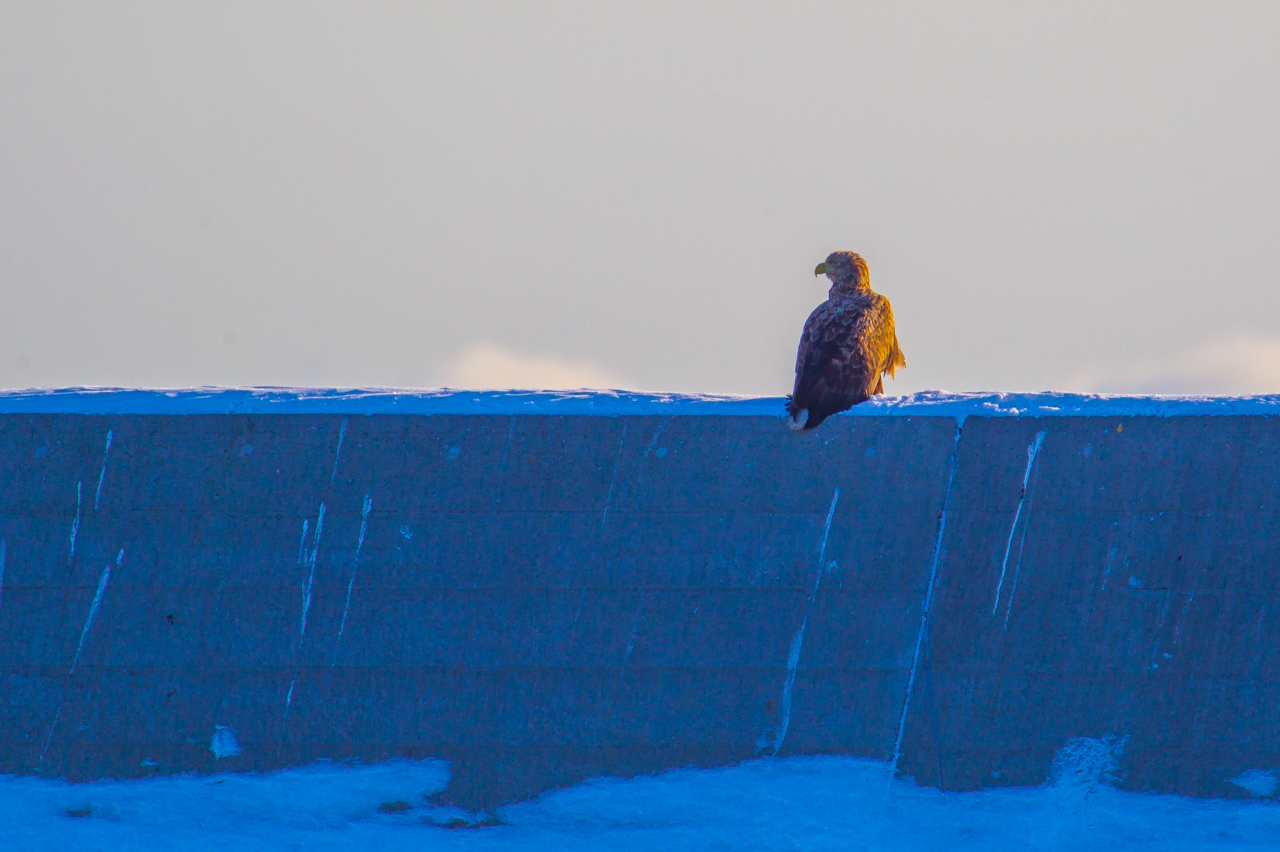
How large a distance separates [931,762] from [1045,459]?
112cm

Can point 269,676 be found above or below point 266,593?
below

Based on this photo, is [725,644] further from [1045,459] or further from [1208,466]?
[1208,466]

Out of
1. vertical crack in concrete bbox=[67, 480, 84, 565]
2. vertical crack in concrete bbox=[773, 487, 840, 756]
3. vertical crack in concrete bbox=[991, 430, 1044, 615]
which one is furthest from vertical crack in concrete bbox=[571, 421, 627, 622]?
vertical crack in concrete bbox=[67, 480, 84, 565]

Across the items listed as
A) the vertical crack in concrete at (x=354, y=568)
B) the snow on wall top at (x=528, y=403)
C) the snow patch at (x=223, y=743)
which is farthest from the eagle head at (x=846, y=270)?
the snow patch at (x=223, y=743)

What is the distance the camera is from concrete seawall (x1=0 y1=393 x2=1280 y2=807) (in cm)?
424

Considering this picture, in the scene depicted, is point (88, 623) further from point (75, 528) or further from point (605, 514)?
point (605, 514)

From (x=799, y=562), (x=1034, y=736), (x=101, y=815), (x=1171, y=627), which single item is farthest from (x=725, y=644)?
(x=101, y=815)

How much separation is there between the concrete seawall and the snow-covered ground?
74 millimetres

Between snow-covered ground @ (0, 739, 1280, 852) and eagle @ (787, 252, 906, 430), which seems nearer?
snow-covered ground @ (0, 739, 1280, 852)

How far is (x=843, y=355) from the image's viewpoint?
5270 mm

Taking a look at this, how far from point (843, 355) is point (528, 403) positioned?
158 centimetres

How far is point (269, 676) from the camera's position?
426 cm

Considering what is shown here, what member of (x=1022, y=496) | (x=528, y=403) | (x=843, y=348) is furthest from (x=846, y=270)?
(x=528, y=403)

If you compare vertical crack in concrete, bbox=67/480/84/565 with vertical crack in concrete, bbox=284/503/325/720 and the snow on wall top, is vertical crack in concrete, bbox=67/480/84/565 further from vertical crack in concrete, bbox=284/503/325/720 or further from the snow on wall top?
vertical crack in concrete, bbox=284/503/325/720
